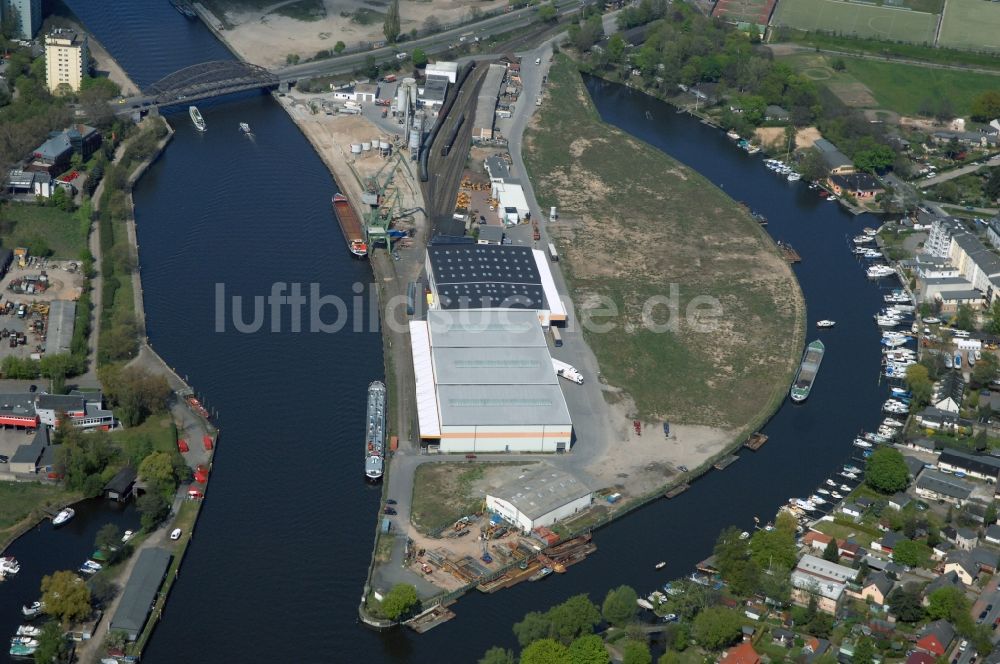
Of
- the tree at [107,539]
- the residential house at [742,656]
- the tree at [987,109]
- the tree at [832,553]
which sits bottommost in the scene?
the residential house at [742,656]

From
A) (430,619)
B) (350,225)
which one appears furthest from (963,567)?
(350,225)

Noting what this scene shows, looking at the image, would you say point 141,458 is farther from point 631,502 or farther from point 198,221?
point 198,221

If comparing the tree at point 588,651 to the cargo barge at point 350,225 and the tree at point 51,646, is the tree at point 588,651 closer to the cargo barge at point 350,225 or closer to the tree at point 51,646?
the tree at point 51,646

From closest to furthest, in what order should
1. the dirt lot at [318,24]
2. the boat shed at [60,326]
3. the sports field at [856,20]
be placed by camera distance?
the boat shed at [60,326]
the dirt lot at [318,24]
the sports field at [856,20]

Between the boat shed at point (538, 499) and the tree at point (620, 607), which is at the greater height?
the boat shed at point (538, 499)

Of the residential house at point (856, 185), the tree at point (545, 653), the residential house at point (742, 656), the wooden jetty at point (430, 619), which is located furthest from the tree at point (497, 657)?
the residential house at point (856, 185)

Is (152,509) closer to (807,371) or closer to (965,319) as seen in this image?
(807,371)

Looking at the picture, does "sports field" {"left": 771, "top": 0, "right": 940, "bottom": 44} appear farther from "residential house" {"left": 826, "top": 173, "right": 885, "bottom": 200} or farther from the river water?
"residential house" {"left": 826, "top": 173, "right": 885, "bottom": 200}
